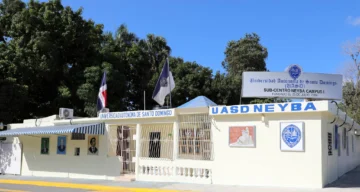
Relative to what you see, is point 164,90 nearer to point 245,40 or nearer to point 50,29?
point 50,29

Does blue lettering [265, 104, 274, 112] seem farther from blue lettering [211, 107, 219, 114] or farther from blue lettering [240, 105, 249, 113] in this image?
blue lettering [211, 107, 219, 114]

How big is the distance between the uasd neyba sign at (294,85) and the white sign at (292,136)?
75.0 inches

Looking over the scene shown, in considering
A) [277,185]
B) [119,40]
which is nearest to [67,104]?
[119,40]

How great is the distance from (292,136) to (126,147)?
7.92m

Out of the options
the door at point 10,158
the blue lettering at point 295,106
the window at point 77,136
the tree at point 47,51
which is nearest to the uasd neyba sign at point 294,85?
the blue lettering at point 295,106

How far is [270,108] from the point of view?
12.8 meters

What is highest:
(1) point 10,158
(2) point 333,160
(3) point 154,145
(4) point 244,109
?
(4) point 244,109

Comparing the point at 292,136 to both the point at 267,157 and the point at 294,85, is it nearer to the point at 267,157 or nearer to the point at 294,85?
the point at 267,157

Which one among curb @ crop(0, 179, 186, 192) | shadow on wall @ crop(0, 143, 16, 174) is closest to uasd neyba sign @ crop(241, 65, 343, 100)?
curb @ crop(0, 179, 186, 192)

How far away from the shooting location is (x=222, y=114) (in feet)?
45.2

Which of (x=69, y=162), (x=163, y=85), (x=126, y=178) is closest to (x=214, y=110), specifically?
(x=163, y=85)

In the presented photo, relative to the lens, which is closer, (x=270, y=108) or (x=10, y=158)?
(x=270, y=108)

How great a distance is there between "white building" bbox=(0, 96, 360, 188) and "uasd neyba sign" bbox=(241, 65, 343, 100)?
107 cm

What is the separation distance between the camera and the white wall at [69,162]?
55.3 feet
